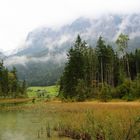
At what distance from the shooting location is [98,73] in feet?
346

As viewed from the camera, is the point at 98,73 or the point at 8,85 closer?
the point at 98,73

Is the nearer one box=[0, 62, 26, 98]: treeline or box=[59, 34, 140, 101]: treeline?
box=[59, 34, 140, 101]: treeline

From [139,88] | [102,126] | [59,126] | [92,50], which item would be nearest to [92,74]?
[92,50]

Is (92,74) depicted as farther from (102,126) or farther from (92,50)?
(102,126)

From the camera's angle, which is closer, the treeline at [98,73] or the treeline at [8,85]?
the treeline at [98,73]

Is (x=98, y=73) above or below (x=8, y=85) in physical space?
above

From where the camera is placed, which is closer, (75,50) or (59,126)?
(59,126)

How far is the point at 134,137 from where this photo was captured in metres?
16.3

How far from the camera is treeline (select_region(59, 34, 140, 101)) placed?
69.5 metres

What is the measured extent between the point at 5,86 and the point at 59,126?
10124 centimetres

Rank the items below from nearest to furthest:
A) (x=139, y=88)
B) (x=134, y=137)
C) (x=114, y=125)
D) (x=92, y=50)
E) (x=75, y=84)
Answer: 1. (x=134, y=137)
2. (x=114, y=125)
3. (x=139, y=88)
4. (x=75, y=84)
5. (x=92, y=50)

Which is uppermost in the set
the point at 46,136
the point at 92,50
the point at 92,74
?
the point at 92,50

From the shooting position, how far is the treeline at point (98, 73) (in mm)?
69500

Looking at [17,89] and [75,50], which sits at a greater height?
[75,50]
